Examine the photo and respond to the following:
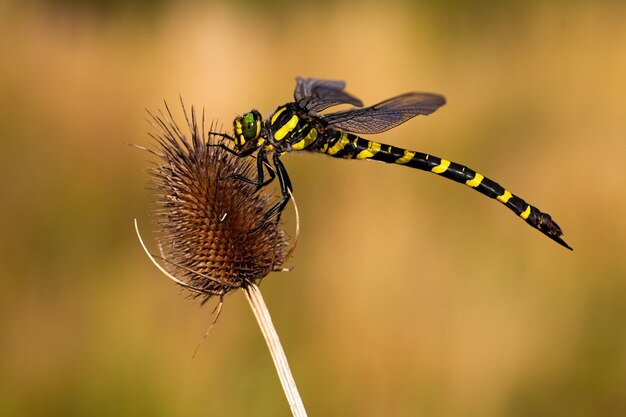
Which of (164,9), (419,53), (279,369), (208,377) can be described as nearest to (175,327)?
(208,377)

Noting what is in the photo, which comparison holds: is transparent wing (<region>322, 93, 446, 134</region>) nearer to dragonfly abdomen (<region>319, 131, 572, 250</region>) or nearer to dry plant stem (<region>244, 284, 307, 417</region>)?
dragonfly abdomen (<region>319, 131, 572, 250</region>)

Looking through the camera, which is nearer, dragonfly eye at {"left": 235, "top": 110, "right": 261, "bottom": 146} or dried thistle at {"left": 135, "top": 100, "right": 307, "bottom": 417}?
dried thistle at {"left": 135, "top": 100, "right": 307, "bottom": 417}

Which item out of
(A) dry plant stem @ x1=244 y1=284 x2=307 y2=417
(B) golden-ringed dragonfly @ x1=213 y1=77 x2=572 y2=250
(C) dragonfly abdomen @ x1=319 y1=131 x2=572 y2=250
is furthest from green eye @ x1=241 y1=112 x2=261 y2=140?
(A) dry plant stem @ x1=244 y1=284 x2=307 y2=417

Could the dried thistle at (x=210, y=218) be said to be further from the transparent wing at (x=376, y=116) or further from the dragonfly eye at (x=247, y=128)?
the transparent wing at (x=376, y=116)

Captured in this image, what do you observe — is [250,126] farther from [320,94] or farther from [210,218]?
[210,218]

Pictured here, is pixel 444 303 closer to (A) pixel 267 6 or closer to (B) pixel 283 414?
(B) pixel 283 414

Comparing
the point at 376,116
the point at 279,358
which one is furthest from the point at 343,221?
the point at 279,358

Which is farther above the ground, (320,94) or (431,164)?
(320,94)

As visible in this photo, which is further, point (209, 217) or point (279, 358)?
point (209, 217)
